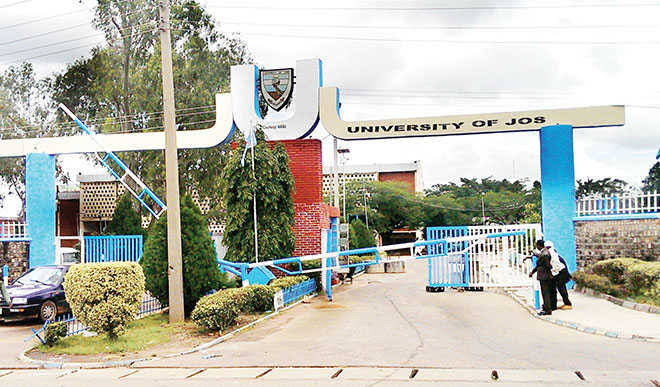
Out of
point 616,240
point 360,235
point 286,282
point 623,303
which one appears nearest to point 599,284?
point 623,303

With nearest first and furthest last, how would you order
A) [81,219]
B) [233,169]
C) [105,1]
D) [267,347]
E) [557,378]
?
[557,378] → [267,347] → [233,169] → [105,1] → [81,219]

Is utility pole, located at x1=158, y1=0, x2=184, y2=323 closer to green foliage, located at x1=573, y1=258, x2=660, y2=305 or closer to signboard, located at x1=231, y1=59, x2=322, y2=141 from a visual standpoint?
signboard, located at x1=231, y1=59, x2=322, y2=141

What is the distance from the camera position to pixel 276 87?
69.7 ft

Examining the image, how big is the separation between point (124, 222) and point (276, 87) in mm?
11305

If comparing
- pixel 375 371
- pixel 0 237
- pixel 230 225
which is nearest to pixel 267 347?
pixel 375 371

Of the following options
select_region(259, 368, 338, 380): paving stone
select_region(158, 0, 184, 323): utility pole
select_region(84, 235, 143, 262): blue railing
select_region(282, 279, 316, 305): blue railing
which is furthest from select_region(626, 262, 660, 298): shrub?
select_region(84, 235, 143, 262): blue railing

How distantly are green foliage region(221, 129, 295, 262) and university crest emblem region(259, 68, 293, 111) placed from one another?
1.48m

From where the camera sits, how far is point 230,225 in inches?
790

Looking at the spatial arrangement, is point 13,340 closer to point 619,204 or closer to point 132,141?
point 132,141

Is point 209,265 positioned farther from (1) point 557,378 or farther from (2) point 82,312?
(1) point 557,378

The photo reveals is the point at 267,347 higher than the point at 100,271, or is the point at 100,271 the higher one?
the point at 100,271

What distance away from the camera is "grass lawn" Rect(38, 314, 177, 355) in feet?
39.0

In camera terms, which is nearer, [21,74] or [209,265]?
[209,265]

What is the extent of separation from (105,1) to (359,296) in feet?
73.7
